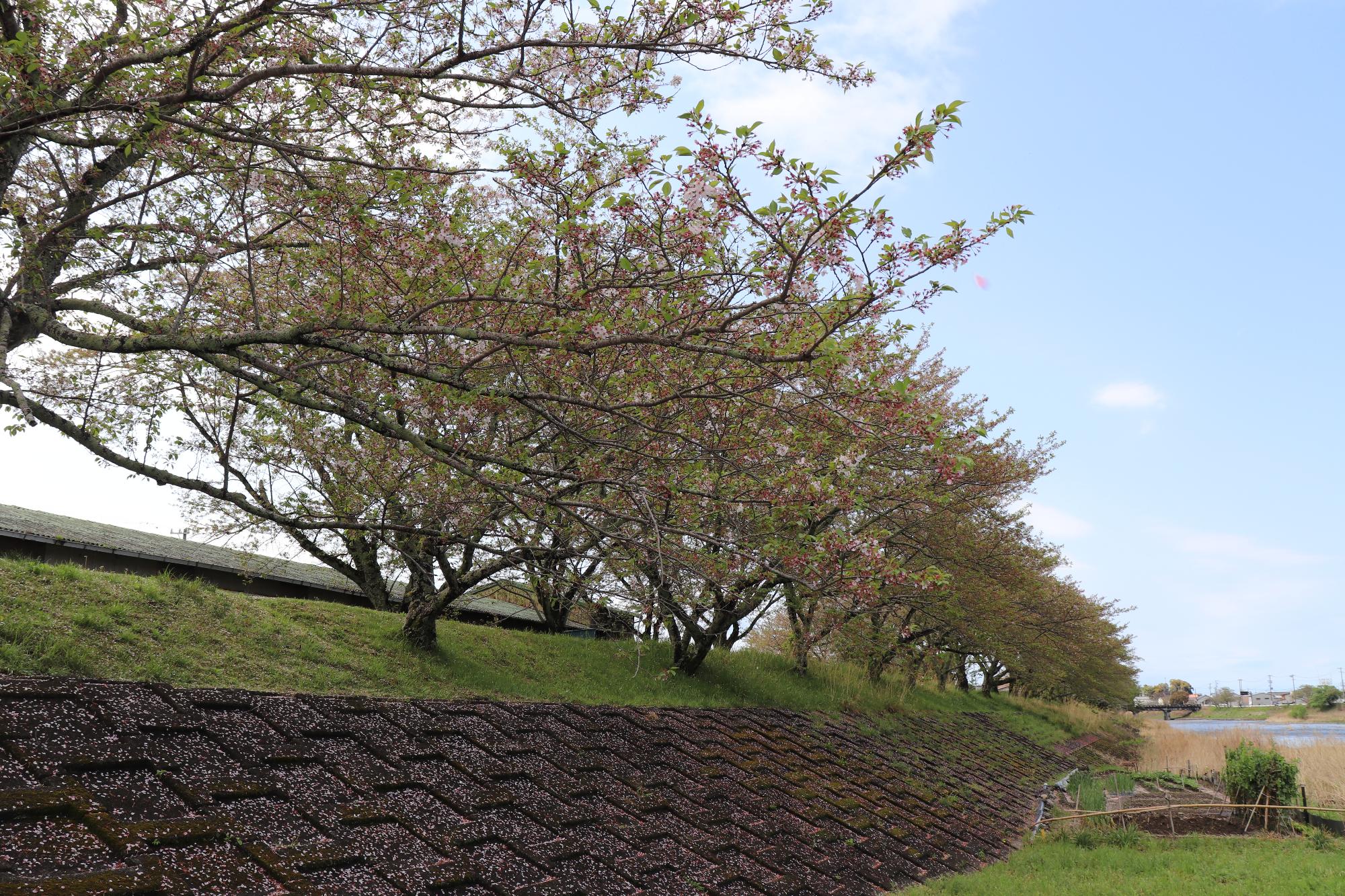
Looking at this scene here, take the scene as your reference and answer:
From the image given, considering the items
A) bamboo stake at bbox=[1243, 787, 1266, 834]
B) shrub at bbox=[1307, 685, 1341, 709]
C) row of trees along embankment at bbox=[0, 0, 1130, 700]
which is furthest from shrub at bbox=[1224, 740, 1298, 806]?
shrub at bbox=[1307, 685, 1341, 709]

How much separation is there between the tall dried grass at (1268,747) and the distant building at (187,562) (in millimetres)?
13785

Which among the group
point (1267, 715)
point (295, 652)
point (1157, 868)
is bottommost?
point (1267, 715)

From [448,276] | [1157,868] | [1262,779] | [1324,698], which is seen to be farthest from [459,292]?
[1324,698]

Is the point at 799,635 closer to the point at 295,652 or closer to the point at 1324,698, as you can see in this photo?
the point at 295,652

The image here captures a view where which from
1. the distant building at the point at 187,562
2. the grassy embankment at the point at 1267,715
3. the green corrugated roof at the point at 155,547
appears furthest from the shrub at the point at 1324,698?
the green corrugated roof at the point at 155,547

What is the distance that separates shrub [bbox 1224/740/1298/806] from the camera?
550 inches

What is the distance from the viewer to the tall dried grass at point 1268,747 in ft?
51.0

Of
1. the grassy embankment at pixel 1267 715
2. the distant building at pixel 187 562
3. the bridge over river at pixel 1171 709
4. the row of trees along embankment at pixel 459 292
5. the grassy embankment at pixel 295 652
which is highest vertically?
the row of trees along embankment at pixel 459 292

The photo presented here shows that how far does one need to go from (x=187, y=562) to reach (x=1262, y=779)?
63.3 feet

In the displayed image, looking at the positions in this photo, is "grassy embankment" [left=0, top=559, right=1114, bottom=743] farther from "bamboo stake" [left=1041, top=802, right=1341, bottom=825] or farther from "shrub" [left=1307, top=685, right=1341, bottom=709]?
"shrub" [left=1307, top=685, right=1341, bottom=709]

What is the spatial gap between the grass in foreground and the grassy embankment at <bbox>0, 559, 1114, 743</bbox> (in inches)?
189

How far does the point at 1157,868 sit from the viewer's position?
10.0 m

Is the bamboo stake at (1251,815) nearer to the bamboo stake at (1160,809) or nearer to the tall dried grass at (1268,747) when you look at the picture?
the bamboo stake at (1160,809)

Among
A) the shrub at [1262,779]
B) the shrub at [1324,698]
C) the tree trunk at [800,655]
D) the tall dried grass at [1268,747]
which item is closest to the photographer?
the shrub at [1262,779]
